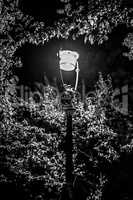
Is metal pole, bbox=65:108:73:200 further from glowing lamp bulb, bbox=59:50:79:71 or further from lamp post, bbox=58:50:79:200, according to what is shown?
glowing lamp bulb, bbox=59:50:79:71

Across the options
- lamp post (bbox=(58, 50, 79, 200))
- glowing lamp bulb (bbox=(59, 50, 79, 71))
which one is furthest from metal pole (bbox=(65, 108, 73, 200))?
glowing lamp bulb (bbox=(59, 50, 79, 71))

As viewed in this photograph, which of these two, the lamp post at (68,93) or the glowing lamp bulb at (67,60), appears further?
the glowing lamp bulb at (67,60)

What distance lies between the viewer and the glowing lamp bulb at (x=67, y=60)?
5184 millimetres

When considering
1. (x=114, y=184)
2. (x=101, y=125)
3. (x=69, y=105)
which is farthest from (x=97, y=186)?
(x=69, y=105)

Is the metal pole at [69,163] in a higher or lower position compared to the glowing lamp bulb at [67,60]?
lower

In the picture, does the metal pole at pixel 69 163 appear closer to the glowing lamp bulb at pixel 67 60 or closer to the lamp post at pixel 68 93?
the lamp post at pixel 68 93

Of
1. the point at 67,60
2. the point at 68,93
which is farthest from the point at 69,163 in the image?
the point at 67,60

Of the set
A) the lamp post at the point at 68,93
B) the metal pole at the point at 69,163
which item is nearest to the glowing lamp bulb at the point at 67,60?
the lamp post at the point at 68,93

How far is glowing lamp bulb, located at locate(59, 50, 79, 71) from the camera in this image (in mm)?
5184

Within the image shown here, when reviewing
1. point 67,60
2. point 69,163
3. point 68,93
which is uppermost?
point 67,60

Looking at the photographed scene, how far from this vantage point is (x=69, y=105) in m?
5.15

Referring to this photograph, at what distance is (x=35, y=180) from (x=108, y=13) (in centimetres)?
566

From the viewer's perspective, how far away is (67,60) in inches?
206

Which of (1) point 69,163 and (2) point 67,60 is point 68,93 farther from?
(1) point 69,163
